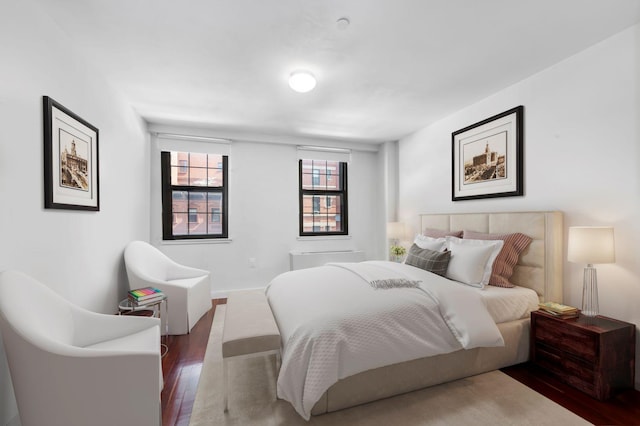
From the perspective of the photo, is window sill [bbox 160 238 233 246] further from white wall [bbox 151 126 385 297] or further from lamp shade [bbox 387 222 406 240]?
lamp shade [bbox 387 222 406 240]

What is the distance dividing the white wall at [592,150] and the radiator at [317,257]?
2.30 metres

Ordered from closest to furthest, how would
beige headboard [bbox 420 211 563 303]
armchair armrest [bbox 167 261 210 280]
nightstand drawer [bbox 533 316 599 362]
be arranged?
nightstand drawer [bbox 533 316 599 362] < beige headboard [bbox 420 211 563 303] < armchair armrest [bbox 167 261 210 280]

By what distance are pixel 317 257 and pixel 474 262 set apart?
2.41 meters

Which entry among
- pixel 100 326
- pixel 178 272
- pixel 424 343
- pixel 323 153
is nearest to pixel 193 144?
pixel 178 272

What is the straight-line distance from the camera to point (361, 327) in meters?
1.68

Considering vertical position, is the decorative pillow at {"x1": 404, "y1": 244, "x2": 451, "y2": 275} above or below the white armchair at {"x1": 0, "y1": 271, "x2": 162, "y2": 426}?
above

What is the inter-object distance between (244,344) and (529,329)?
2250 mm

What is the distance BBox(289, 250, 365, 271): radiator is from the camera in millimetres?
Answer: 4324

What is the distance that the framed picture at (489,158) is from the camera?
2.73 m

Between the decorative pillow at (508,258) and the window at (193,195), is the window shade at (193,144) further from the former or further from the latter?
the decorative pillow at (508,258)

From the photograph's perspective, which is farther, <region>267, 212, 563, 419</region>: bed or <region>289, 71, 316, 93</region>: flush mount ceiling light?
<region>289, 71, 316, 93</region>: flush mount ceiling light

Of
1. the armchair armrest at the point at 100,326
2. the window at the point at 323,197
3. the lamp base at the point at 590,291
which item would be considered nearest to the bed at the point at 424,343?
the lamp base at the point at 590,291

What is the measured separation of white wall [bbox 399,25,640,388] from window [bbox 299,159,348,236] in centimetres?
250

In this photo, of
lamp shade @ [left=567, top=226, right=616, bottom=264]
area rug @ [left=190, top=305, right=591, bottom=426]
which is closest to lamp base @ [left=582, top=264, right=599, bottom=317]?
lamp shade @ [left=567, top=226, right=616, bottom=264]
